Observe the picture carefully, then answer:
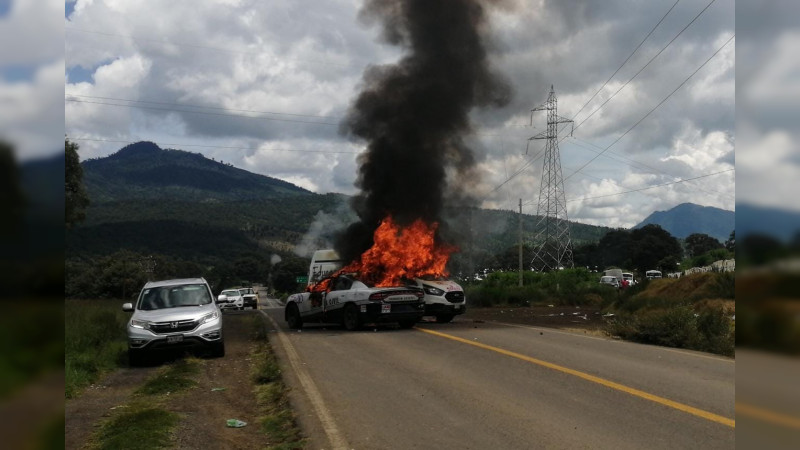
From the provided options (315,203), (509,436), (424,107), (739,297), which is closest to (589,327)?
(424,107)

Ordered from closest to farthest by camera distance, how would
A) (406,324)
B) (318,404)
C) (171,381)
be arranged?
(318,404), (171,381), (406,324)

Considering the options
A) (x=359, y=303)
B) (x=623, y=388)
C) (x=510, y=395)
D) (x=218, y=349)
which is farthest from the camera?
(x=359, y=303)

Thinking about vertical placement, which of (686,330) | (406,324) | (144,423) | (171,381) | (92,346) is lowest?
(406,324)

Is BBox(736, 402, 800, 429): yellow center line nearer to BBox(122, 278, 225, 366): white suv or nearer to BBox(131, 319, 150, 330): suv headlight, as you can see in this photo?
BBox(122, 278, 225, 366): white suv

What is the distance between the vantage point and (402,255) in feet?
78.5

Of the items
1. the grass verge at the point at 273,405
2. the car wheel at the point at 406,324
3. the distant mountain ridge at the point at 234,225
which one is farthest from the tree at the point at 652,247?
the grass verge at the point at 273,405

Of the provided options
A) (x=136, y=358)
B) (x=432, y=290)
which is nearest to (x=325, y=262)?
(x=432, y=290)

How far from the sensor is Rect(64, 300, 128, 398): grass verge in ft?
39.1

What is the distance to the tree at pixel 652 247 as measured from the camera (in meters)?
87.5

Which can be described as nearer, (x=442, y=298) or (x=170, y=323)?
(x=170, y=323)

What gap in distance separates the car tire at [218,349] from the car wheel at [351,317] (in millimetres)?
4912

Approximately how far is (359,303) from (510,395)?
991cm

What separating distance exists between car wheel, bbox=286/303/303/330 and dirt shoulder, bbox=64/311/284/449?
648 cm

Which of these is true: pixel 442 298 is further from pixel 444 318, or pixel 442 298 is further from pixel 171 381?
pixel 171 381
